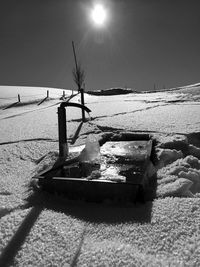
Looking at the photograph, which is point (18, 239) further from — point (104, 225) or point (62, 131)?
point (62, 131)

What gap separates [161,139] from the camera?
237 centimetres

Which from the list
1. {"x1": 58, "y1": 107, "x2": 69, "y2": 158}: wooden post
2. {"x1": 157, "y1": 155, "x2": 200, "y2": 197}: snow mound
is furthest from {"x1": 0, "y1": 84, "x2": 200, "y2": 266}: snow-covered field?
{"x1": 58, "y1": 107, "x2": 69, "y2": 158}: wooden post

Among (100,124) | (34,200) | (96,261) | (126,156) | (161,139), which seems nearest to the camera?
(96,261)

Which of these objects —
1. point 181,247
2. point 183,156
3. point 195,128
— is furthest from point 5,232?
point 195,128

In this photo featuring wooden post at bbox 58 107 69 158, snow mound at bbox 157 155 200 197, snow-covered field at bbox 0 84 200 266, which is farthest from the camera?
wooden post at bbox 58 107 69 158

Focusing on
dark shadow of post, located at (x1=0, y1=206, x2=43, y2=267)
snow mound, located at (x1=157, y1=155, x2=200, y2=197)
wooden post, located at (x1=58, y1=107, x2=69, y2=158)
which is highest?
wooden post, located at (x1=58, y1=107, x2=69, y2=158)

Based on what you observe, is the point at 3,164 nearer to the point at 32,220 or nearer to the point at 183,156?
the point at 32,220

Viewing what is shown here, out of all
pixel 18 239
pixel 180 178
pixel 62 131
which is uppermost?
pixel 62 131

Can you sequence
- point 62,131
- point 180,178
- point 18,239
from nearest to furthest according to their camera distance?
point 18,239 → point 180,178 → point 62,131

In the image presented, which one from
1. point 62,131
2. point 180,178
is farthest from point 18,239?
point 180,178

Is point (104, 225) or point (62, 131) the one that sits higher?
point (62, 131)

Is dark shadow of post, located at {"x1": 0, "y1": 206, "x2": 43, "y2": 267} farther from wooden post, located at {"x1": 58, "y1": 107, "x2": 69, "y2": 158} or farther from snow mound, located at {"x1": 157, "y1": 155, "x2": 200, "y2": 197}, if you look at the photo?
snow mound, located at {"x1": 157, "y1": 155, "x2": 200, "y2": 197}

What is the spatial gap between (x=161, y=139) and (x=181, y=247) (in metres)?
1.41

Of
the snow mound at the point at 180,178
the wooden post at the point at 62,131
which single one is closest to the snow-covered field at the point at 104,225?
the snow mound at the point at 180,178
